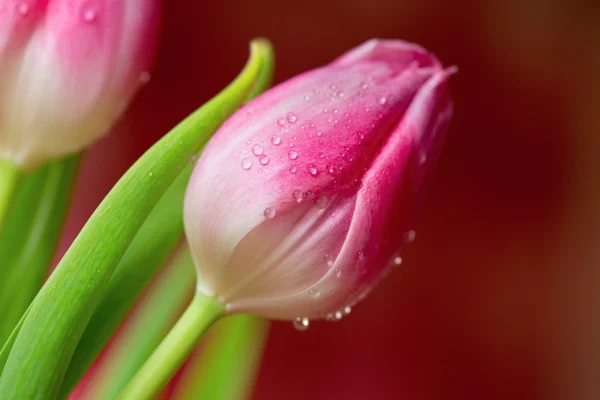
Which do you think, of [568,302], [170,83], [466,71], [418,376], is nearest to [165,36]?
[170,83]

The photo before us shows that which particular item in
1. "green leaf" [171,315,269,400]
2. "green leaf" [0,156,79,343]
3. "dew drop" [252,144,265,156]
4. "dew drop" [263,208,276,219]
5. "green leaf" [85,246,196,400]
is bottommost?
"green leaf" [171,315,269,400]

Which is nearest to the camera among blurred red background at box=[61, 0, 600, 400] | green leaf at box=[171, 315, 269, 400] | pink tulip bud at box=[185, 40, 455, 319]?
pink tulip bud at box=[185, 40, 455, 319]

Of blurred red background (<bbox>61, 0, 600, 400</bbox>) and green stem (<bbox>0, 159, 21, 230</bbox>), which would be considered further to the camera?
blurred red background (<bbox>61, 0, 600, 400</bbox>)

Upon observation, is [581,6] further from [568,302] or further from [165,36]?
[165,36]

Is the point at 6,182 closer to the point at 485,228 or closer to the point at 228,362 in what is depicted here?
the point at 228,362

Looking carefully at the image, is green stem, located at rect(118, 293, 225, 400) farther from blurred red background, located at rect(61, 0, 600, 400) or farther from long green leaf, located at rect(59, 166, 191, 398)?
blurred red background, located at rect(61, 0, 600, 400)

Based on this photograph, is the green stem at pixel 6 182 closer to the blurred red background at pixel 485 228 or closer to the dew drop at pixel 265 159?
the dew drop at pixel 265 159

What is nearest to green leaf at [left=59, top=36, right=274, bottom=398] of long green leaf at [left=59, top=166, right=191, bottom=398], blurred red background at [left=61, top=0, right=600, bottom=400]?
long green leaf at [left=59, top=166, right=191, bottom=398]
